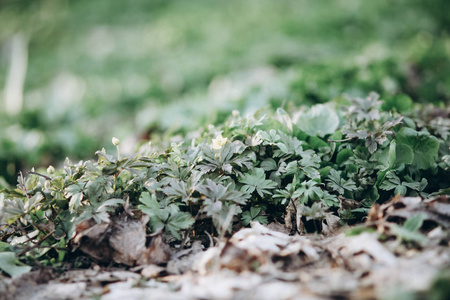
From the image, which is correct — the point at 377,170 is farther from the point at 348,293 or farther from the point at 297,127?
the point at 348,293

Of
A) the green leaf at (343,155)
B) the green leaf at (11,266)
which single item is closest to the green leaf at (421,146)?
the green leaf at (343,155)

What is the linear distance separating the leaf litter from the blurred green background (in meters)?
1.14

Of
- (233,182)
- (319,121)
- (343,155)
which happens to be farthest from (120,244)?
(319,121)

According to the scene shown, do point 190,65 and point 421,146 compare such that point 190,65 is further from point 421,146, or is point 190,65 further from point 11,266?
point 11,266

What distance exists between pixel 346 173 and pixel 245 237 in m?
0.75

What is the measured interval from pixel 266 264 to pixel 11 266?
1.10 metres

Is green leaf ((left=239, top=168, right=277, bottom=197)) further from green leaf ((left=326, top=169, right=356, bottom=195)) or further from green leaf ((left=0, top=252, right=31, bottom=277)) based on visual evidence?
green leaf ((left=0, top=252, right=31, bottom=277))

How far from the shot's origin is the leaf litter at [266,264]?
103cm

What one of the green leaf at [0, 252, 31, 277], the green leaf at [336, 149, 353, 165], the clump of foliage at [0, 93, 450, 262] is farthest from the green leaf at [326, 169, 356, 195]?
the green leaf at [0, 252, 31, 277]

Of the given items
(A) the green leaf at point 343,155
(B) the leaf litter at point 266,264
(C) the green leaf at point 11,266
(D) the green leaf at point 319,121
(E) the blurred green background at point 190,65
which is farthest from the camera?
(E) the blurred green background at point 190,65

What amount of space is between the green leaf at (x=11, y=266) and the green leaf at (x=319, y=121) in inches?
64.2

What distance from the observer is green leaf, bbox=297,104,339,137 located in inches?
80.7

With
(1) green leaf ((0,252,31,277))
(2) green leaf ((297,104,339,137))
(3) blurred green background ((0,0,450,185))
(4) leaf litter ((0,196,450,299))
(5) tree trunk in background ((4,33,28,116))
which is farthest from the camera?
(5) tree trunk in background ((4,33,28,116))

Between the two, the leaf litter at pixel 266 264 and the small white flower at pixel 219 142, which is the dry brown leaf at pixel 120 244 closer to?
the leaf litter at pixel 266 264
